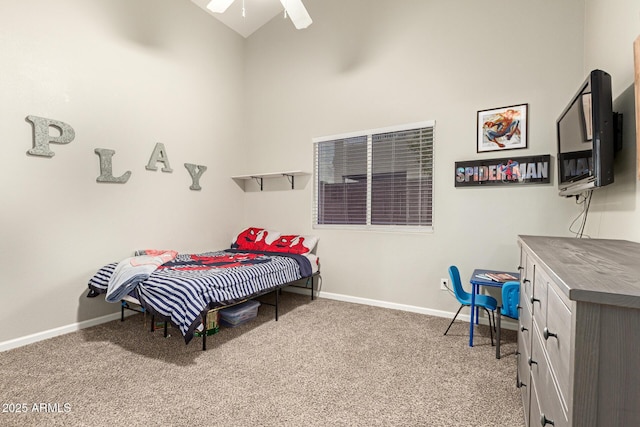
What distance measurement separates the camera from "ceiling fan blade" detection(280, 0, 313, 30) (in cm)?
246

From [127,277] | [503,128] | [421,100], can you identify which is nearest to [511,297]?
[503,128]

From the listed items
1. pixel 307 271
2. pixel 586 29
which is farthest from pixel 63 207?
pixel 586 29

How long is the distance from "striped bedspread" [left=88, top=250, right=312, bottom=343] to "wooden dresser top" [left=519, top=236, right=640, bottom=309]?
6.81 ft

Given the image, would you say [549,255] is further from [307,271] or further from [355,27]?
[355,27]

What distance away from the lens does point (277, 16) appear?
413 cm

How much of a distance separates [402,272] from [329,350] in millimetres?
1328

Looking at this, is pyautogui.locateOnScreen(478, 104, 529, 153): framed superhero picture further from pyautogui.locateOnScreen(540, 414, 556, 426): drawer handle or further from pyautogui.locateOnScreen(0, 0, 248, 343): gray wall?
pyautogui.locateOnScreen(0, 0, 248, 343): gray wall

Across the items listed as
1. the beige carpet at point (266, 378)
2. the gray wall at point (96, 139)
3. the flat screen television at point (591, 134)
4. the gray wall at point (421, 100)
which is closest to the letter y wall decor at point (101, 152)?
the gray wall at point (96, 139)

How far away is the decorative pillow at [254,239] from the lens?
13.0ft

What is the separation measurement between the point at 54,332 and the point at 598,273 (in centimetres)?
360

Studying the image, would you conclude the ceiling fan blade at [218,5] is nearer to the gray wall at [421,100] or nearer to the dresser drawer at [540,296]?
the gray wall at [421,100]

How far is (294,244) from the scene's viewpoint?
376cm

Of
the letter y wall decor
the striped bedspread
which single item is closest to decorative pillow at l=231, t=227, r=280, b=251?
the striped bedspread

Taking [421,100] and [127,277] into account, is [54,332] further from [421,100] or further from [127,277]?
[421,100]
